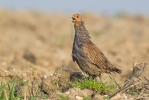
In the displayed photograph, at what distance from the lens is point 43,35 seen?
19875 millimetres

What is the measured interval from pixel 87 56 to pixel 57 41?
35.3 feet

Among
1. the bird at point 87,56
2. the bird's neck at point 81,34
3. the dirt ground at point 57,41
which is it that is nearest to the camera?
the bird at point 87,56

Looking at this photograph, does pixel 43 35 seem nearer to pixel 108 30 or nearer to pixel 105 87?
pixel 108 30

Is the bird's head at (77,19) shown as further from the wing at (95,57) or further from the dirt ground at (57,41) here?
the dirt ground at (57,41)

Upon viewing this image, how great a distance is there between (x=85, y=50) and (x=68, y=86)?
540 millimetres

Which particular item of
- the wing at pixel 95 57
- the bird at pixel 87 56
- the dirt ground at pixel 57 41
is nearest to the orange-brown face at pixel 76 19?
the bird at pixel 87 56

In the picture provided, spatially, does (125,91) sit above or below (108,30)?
below

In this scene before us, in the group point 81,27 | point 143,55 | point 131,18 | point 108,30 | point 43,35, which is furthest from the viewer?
point 131,18

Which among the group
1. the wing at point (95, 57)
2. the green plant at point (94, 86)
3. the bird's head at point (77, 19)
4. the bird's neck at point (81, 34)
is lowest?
the green plant at point (94, 86)

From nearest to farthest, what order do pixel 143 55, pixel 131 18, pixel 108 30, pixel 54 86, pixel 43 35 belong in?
1. pixel 54 86
2. pixel 143 55
3. pixel 43 35
4. pixel 108 30
5. pixel 131 18

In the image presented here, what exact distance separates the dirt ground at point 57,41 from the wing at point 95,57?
0.71 m

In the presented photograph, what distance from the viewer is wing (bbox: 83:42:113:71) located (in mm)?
7473

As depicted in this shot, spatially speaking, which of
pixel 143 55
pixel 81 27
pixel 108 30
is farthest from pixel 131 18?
pixel 81 27

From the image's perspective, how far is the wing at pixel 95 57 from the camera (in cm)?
747
